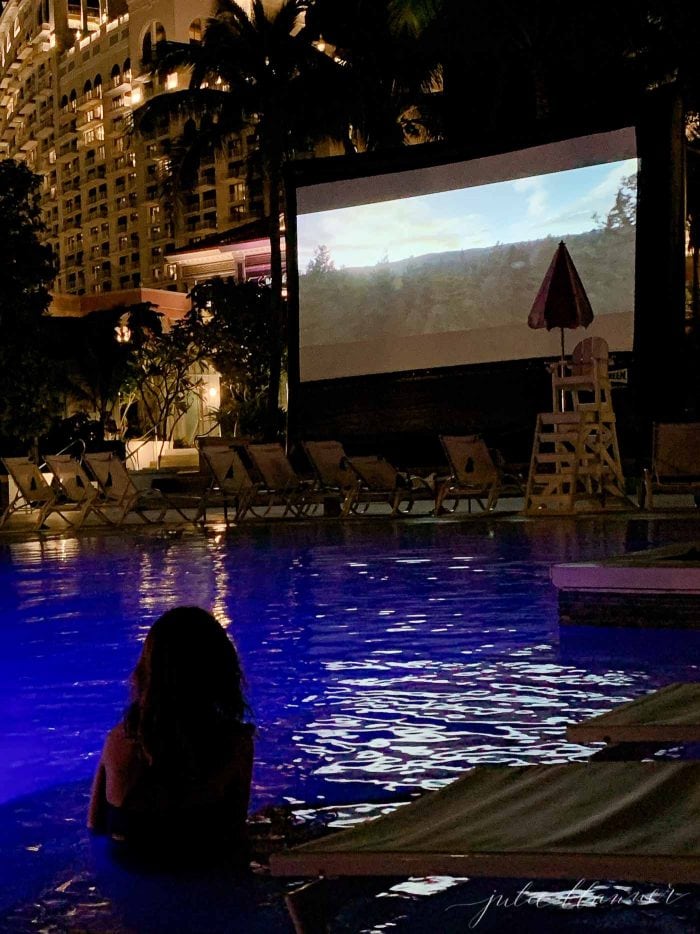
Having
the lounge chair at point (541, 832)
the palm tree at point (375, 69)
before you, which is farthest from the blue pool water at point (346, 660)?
the palm tree at point (375, 69)

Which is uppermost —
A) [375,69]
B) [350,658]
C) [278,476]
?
[375,69]

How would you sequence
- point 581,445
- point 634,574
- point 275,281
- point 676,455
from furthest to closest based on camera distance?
point 275,281 → point 581,445 → point 676,455 → point 634,574

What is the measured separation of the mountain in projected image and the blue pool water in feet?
23.3

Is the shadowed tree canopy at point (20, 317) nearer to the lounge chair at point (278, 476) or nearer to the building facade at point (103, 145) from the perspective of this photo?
the lounge chair at point (278, 476)

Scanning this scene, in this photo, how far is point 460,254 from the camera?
1788 centimetres

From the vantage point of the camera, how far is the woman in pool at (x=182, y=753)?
94.9 inches

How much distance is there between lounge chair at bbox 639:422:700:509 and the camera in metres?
11.2

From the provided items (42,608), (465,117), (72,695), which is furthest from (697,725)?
(465,117)

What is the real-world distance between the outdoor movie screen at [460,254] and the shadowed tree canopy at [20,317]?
5865 mm

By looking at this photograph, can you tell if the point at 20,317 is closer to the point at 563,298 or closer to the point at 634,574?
the point at 563,298

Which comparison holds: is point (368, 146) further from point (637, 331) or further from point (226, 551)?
point (226, 551)

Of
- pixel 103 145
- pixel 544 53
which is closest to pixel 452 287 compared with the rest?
pixel 544 53

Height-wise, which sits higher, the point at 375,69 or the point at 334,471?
the point at 375,69

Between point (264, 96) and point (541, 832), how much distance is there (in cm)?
2362
